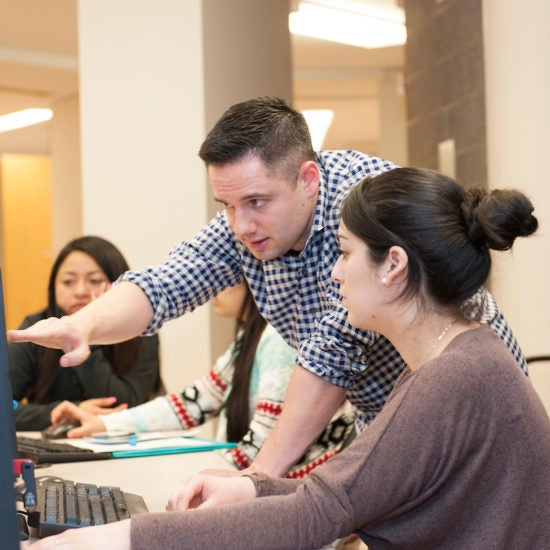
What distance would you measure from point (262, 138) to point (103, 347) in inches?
59.1

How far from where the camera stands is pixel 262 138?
1.67 metres

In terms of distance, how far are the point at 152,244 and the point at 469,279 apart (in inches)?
92.7

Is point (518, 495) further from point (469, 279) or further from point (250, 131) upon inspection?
point (250, 131)

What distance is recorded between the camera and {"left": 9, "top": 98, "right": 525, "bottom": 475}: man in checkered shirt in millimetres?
1556

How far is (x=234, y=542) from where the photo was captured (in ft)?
3.42

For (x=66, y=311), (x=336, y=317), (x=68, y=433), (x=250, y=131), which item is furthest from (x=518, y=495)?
(x=66, y=311)

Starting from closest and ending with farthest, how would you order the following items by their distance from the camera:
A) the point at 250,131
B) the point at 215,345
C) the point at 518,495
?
the point at 518,495
the point at 250,131
the point at 215,345

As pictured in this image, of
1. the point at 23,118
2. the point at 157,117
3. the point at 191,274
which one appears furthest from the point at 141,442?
the point at 23,118

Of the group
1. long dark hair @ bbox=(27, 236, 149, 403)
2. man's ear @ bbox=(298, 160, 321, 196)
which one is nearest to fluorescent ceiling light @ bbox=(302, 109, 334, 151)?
long dark hair @ bbox=(27, 236, 149, 403)

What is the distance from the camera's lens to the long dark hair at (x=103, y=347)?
2.93m

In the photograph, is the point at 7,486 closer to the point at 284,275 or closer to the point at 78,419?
the point at 284,275

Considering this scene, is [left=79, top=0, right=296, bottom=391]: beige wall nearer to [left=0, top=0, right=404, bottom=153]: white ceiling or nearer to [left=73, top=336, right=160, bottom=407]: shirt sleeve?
[left=73, top=336, right=160, bottom=407]: shirt sleeve

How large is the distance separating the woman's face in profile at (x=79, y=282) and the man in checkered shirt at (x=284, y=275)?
1.18 metres

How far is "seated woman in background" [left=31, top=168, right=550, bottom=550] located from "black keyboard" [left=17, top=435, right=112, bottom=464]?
695mm
